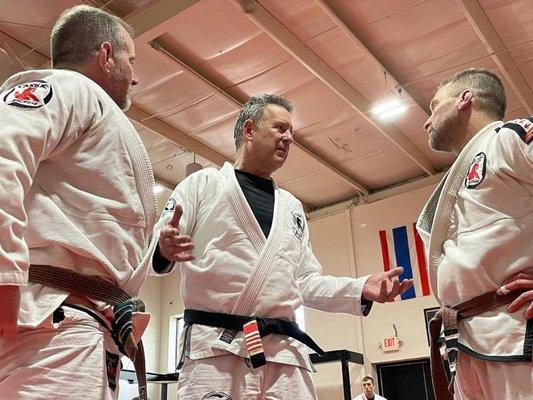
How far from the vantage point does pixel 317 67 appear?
678 cm

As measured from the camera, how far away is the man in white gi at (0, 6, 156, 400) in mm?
1147

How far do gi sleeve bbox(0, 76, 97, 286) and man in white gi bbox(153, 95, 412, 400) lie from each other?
0.46 m

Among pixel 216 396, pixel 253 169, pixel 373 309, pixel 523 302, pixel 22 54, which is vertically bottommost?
pixel 216 396

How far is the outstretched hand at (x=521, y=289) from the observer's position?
1.87 meters

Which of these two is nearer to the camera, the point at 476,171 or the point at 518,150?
the point at 518,150

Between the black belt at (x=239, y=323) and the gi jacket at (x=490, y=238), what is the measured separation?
0.61m

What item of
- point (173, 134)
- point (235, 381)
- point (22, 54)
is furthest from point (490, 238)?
point (173, 134)

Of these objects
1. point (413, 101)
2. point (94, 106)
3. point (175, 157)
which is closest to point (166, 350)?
point (175, 157)

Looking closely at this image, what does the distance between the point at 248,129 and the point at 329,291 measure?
0.83 m

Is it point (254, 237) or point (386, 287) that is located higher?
point (254, 237)

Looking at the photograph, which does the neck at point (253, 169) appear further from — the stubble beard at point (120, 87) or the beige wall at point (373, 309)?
the beige wall at point (373, 309)

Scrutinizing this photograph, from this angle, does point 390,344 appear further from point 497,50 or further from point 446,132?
point 446,132

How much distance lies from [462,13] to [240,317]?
5346mm

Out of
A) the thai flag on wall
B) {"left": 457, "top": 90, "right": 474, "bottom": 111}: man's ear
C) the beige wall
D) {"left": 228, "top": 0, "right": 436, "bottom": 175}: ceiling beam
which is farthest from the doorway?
{"left": 457, "top": 90, "right": 474, "bottom": 111}: man's ear
